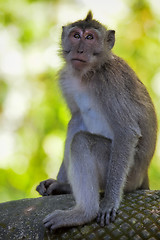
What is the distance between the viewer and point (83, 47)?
15.8ft

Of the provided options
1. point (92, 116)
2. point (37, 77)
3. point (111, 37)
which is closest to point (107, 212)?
point (92, 116)

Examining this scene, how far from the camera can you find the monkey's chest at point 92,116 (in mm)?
4816

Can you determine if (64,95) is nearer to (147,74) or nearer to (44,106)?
(44,106)

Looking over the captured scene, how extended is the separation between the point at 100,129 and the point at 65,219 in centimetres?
120

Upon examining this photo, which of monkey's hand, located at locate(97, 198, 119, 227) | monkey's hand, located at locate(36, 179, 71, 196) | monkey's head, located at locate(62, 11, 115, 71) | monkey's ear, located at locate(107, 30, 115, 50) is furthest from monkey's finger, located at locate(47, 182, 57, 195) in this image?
monkey's ear, located at locate(107, 30, 115, 50)

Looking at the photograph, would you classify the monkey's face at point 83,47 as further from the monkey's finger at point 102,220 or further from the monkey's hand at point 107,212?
the monkey's finger at point 102,220

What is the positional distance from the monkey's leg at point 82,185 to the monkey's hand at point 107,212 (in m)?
0.07

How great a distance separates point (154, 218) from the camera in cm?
390

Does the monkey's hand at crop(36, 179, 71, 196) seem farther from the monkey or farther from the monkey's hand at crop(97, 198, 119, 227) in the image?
the monkey's hand at crop(97, 198, 119, 227)

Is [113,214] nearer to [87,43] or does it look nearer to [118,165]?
[118,165]

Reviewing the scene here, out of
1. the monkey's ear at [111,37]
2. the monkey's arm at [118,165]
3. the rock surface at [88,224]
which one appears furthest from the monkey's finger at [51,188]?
the monkey's ear at [111,37]

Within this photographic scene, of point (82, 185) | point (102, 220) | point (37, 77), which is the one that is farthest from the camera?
point (37, 77)

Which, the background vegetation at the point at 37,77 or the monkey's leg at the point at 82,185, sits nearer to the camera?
the monkey's leg at the point at 82,185

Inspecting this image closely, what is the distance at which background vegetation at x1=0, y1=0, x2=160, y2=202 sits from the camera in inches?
321
